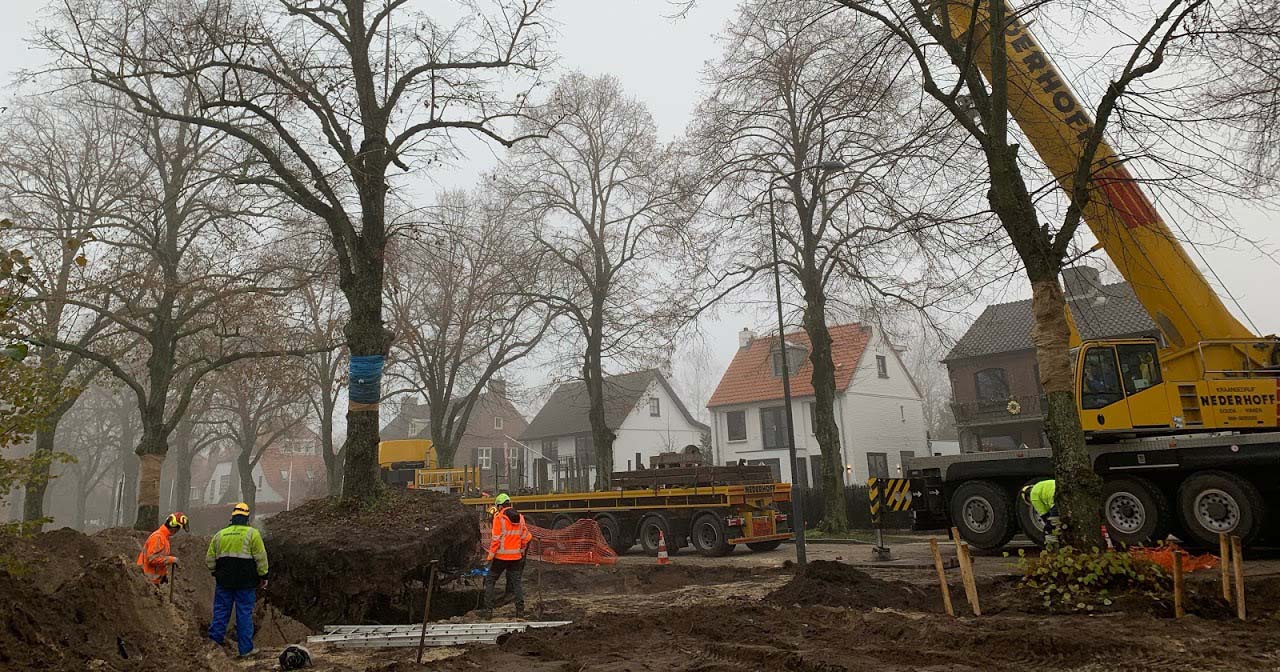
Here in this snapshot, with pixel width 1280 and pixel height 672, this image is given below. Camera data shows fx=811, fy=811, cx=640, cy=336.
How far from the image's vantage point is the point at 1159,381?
40.7ft

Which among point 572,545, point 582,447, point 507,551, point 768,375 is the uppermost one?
point 768,375

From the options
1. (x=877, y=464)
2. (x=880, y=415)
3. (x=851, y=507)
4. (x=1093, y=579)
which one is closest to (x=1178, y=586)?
(x=1093, y=579)

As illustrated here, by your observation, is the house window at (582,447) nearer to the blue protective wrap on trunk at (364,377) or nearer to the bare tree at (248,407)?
the bare tree at (248,407)

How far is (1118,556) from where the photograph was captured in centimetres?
860

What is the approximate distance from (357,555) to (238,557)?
1.22 m

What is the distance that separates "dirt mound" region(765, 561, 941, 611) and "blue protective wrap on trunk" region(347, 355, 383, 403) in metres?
5.75

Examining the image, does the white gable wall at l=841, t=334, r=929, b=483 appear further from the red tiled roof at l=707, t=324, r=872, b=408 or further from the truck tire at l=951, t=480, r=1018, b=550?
the truck tire at l=951, t=480, r=1018, b=550

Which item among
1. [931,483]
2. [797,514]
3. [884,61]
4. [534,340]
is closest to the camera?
[884,61]

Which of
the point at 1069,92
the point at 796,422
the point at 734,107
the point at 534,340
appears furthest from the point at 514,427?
the point at 1069,92

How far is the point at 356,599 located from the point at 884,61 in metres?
9.47

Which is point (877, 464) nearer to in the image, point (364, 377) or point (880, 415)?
point (880, 415)

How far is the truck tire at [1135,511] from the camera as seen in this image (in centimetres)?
1237

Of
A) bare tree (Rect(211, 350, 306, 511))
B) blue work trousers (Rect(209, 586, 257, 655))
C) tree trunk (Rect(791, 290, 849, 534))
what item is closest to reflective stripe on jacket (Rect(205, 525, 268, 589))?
blue work trousers (Rect(209, 586, 257, 655))

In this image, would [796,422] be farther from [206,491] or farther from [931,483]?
[206,491]
